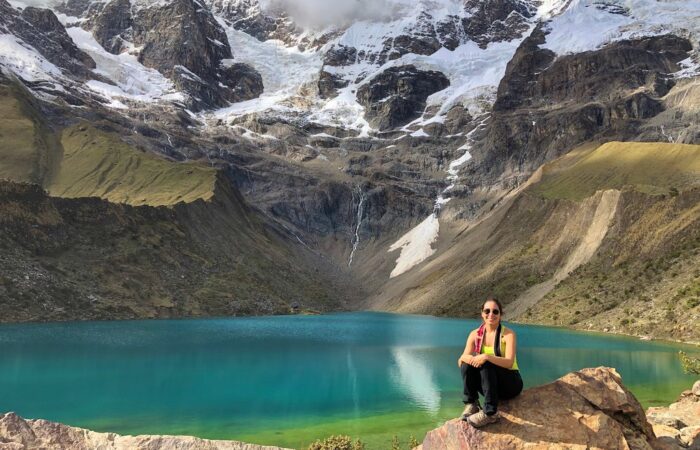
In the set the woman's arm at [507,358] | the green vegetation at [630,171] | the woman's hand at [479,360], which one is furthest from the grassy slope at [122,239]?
the woman's arm at [507,358]

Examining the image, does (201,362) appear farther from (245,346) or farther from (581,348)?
(581,348)

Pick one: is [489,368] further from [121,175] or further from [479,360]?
[121,175]

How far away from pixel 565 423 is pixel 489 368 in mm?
1691

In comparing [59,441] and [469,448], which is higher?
[469,448]

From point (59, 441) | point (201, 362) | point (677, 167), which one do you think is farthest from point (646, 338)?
point (59, 441)

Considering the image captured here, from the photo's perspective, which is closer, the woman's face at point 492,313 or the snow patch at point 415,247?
the woman's face at point 492,313

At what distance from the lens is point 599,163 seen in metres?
130

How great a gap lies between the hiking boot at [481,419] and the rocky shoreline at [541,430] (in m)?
0.14

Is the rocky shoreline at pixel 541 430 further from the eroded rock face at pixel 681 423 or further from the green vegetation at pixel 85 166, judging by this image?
the green vegetation at pixel 85 166

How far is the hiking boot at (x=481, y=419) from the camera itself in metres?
9.90

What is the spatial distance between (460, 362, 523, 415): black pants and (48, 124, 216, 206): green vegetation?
13258cm

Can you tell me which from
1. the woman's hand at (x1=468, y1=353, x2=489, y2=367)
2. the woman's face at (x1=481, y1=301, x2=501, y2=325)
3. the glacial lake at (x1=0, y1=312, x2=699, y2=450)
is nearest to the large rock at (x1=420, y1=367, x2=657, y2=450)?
the woman's hand at (x1=468, y1=353, x2=489, y2=367)

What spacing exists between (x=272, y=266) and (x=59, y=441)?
133241mm

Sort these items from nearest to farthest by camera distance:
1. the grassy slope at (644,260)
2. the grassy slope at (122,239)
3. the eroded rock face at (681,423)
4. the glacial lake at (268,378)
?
1. the eroded rock face at (681,423)
2. the glacial lake at (268,378)
3. the grassy slope at (644,260)
4. the grassy slope at (122,239)
